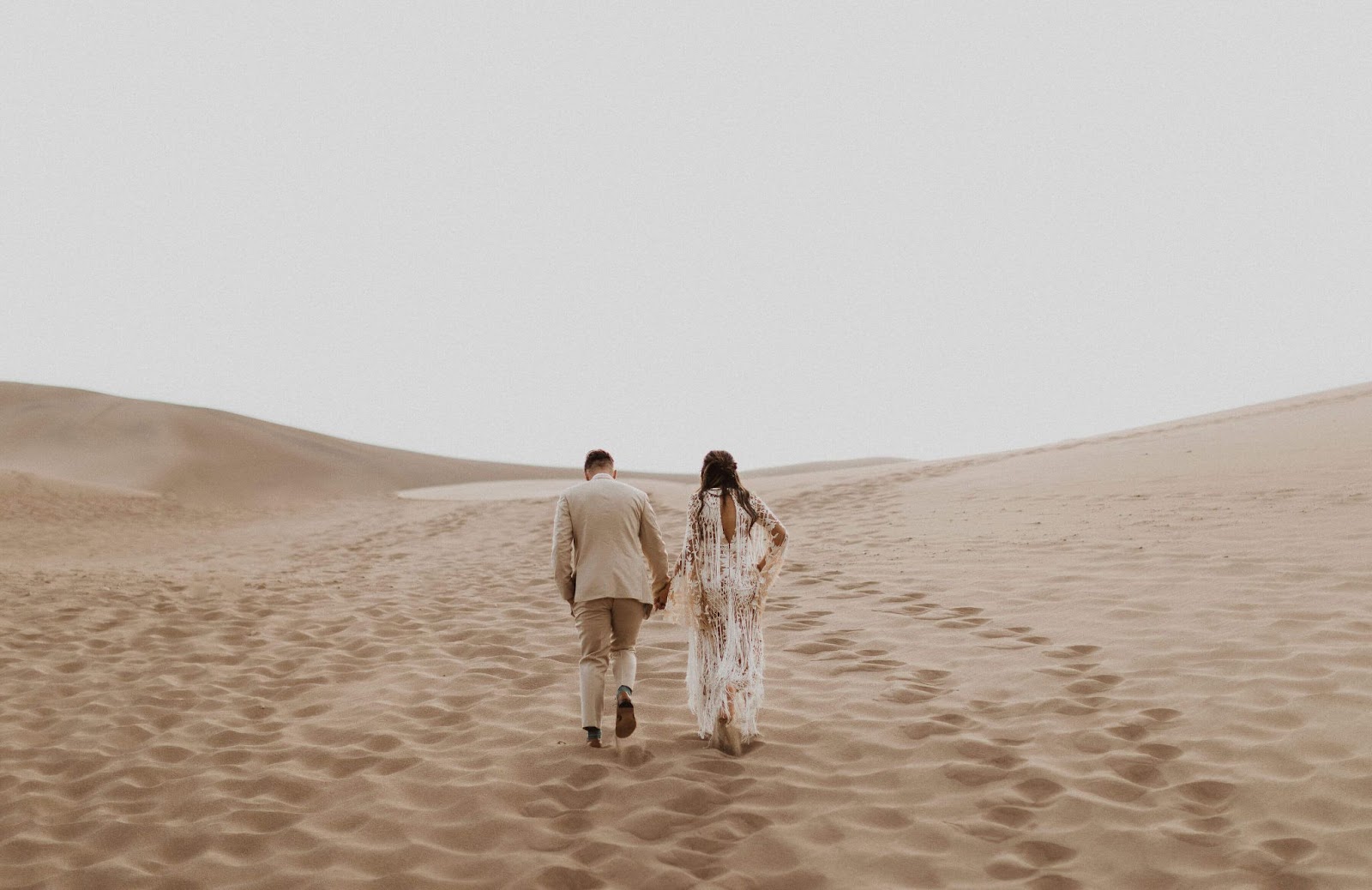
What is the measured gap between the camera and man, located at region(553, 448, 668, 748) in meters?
5.50

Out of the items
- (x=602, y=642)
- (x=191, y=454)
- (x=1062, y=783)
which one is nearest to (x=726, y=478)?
(x=602, y=642)

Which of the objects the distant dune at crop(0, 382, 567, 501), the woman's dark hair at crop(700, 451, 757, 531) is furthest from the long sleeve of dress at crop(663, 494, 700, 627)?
the distant dune at crop(0, 382, 567, 501)

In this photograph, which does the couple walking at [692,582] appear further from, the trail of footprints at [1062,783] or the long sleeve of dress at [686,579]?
the trail of footprints at [1062,783]

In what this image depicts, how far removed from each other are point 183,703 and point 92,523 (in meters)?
18.0

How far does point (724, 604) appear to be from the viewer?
18.2 feet

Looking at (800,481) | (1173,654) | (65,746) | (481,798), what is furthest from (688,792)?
(800,481)

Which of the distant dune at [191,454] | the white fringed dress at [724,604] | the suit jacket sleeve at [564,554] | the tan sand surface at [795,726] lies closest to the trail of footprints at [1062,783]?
the tan sand surface at [795,726]

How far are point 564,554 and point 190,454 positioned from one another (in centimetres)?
3240

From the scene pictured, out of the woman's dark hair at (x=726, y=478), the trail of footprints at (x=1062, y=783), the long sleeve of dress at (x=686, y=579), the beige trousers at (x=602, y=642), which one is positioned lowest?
the trail of footprints at (x=1062, y=783)

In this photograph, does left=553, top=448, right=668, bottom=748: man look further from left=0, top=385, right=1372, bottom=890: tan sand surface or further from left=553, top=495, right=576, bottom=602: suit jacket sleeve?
left=0, top=385, right=1372, bottom=890: tan sand surface

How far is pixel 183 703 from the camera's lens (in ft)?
22.0

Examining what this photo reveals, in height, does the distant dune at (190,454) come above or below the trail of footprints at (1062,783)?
above

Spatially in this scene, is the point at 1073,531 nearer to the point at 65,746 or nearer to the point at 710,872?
the point at 710,872

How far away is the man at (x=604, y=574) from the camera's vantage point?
18.0 feet
